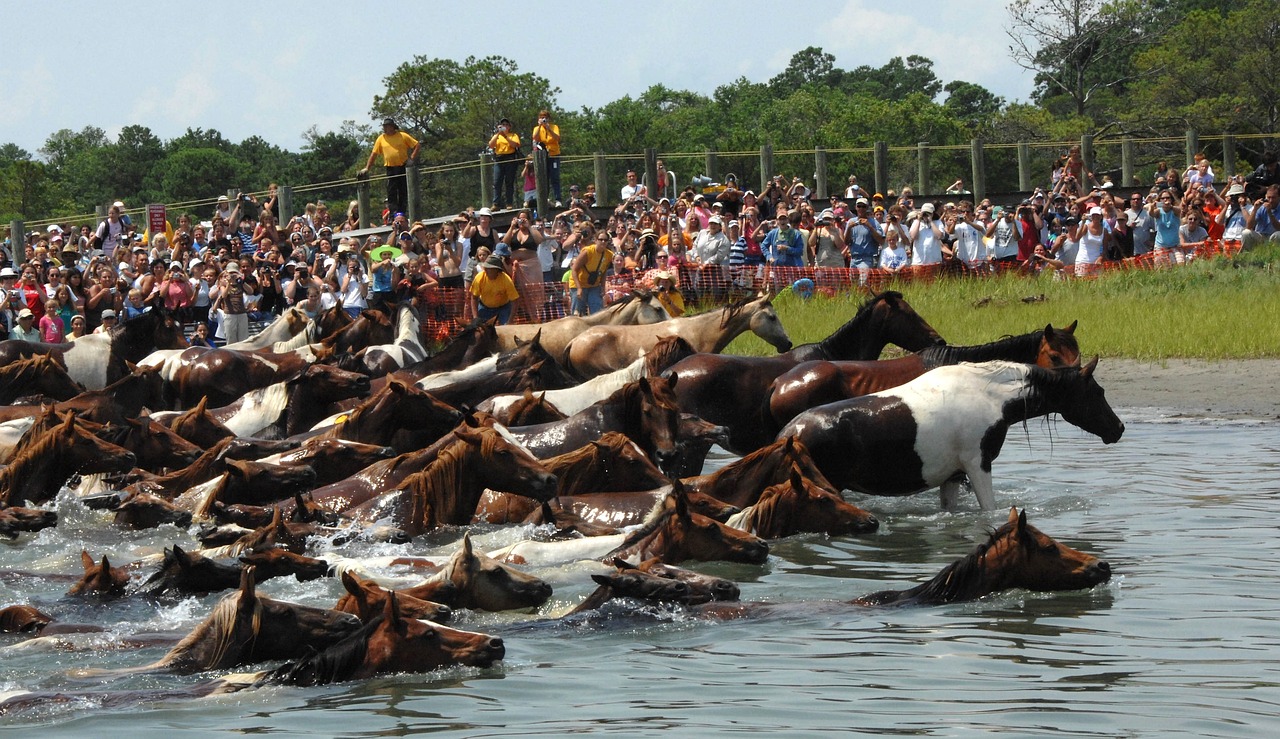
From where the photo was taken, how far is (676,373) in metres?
12.3

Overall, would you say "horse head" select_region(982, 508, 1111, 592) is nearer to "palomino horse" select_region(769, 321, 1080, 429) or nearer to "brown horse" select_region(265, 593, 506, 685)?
"brown horse" select_region(265, 593, 506, 685)

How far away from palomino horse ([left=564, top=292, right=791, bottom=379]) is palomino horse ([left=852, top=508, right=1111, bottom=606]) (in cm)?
710

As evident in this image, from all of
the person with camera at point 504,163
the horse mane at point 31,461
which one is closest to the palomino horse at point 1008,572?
the horse mane at point 31,461

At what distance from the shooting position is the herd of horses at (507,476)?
7.47 m

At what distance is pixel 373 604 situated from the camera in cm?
742

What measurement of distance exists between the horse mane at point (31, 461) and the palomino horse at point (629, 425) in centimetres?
328

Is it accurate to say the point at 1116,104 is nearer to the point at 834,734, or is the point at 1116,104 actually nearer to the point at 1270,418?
the point at 1270,418

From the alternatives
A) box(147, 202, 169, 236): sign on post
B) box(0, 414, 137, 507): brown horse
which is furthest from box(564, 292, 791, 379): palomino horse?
box(147, 202, 169, 236): sign on post

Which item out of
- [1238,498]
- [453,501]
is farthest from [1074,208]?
[453,501]

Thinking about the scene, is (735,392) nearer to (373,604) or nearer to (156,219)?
(373,604)

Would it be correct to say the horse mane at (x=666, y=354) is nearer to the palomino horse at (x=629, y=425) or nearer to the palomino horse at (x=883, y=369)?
the palomino horse at (x=883, y=369)

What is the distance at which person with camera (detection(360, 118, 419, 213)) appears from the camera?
1048 inches

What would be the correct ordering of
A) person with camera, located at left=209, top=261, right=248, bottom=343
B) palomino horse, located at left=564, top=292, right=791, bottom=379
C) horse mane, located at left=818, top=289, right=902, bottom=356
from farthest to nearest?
person with camera, located at left=209, top=261, right=248, bottom=343 → palomino horse, located at left=564, top=292, right=791, bottom=379 → horse mane, located at left=818, top=289, right=902, bottom=356

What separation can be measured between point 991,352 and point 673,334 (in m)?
4.19
